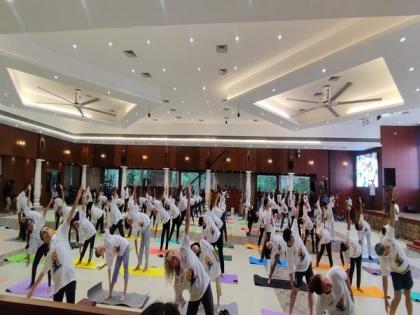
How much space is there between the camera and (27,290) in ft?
16.0

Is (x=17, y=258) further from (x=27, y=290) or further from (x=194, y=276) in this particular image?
(x=194, y=276)

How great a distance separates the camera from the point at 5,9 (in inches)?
171

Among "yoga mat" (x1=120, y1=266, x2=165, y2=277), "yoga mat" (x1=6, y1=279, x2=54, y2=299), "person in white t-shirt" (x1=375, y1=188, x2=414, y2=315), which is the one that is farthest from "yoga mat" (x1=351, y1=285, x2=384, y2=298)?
"yoga mat" (x1=6, y1=279, x2=54, y2=299)

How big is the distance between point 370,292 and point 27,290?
6.22 metres

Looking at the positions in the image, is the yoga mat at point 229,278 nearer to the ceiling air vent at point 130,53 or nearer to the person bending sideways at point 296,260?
the person bending sideways at point 296,260

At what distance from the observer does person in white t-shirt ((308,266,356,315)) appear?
2736mm

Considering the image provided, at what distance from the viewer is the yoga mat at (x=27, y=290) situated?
476cm

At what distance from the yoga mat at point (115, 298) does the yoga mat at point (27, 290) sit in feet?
2.23

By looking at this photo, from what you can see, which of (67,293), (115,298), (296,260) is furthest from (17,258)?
(296,260)

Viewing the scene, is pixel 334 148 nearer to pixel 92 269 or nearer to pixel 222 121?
pixel 222 121

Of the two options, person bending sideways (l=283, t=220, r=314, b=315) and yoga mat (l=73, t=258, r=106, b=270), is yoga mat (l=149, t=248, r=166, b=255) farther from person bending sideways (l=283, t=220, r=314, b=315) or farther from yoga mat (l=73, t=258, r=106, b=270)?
person bending sideways (l=283, t=220, r=314, b=315)

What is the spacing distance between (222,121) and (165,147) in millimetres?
4585

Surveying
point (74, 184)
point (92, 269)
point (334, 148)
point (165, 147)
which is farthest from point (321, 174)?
point (74, 184)

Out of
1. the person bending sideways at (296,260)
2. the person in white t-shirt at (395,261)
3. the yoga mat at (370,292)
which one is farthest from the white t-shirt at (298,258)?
the yoga mat at (370,292)
